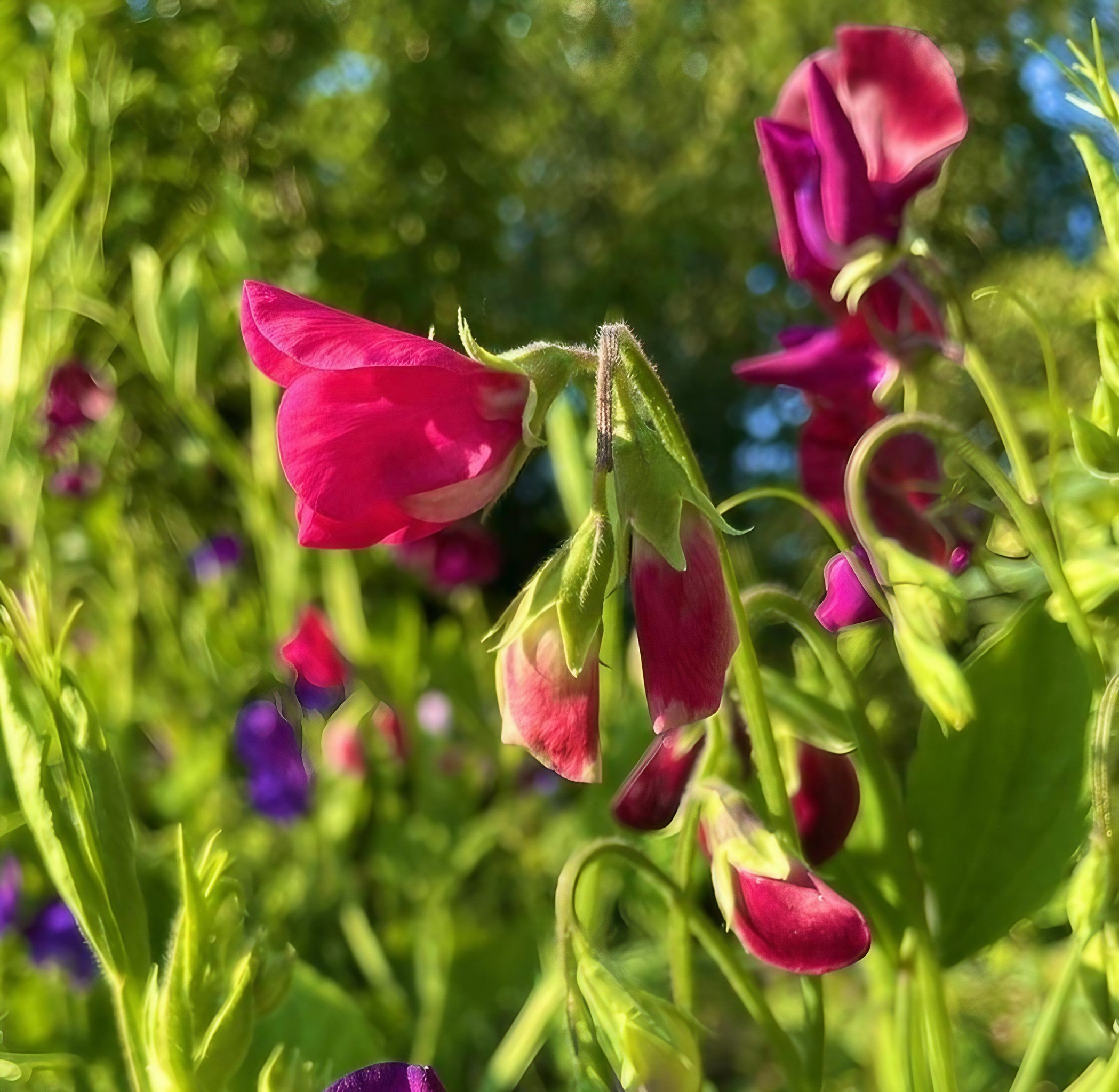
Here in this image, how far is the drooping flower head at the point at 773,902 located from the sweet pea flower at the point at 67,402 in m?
1.05

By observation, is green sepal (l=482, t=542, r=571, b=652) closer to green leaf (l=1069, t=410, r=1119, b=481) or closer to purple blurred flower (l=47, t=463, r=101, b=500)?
green leaf (l=1069, t=410, r=1119, b=481)

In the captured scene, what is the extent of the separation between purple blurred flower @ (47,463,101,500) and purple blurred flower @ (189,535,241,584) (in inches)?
6.9

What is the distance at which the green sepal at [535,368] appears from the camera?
0.30 m

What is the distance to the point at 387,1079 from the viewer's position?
0.32m

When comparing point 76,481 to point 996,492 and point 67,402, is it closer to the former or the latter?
point 67,402

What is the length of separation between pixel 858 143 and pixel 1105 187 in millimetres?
105

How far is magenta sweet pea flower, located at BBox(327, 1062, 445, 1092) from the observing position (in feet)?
1.02

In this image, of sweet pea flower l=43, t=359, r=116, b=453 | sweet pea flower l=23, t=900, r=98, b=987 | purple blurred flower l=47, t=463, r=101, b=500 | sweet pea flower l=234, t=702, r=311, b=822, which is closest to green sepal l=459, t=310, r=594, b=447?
sweet pea flower l=23, t=900, r=98, b=987

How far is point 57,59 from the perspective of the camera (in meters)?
0.88

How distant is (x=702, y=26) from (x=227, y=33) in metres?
3.10

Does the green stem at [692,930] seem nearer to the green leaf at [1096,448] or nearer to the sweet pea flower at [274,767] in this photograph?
the green leaf at [1096,448]

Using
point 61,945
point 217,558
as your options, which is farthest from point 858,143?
point 217,558

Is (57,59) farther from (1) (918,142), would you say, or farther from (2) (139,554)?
(2) (139,554)

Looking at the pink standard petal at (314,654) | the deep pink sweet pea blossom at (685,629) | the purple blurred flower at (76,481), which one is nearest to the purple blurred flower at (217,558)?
the purple blurred flower at (76,481)
